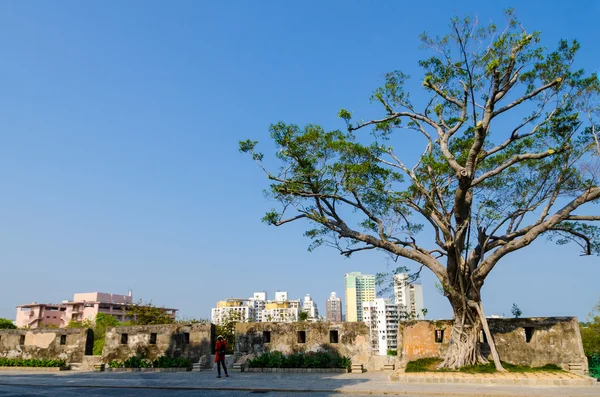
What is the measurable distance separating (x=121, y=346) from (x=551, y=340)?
16.5 meters

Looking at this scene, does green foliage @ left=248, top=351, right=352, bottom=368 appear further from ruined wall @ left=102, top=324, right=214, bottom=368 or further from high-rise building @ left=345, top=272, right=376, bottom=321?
high-rise building @ left=345, top=272, right=376, bottom=321

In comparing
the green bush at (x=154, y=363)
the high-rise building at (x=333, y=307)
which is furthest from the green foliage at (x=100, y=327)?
the high-rise building at (x=333, y=307)

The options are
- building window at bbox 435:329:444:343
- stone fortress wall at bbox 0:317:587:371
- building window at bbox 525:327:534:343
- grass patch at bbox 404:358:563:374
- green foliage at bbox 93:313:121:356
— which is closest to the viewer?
grass patch at bbox 404:358:563:374

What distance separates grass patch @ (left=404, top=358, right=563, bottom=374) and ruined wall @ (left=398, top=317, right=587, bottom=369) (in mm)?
459

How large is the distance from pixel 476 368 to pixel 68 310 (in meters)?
87.6

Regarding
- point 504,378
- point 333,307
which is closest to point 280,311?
point 333,307

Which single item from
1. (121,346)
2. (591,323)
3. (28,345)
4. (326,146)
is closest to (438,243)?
(326,146)

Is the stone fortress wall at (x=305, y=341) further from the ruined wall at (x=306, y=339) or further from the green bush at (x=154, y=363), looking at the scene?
the green bush at (x=154, y=363)

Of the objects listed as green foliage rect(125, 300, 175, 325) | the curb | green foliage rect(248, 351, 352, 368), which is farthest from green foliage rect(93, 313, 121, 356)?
the curb

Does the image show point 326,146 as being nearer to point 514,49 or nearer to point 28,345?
point 514,49

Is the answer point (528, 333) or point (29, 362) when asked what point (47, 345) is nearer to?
point (29, 362)

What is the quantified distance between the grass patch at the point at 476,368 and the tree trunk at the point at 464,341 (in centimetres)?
32

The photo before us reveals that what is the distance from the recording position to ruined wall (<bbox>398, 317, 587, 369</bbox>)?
14.6m

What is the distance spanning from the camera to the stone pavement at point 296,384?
1013cm
